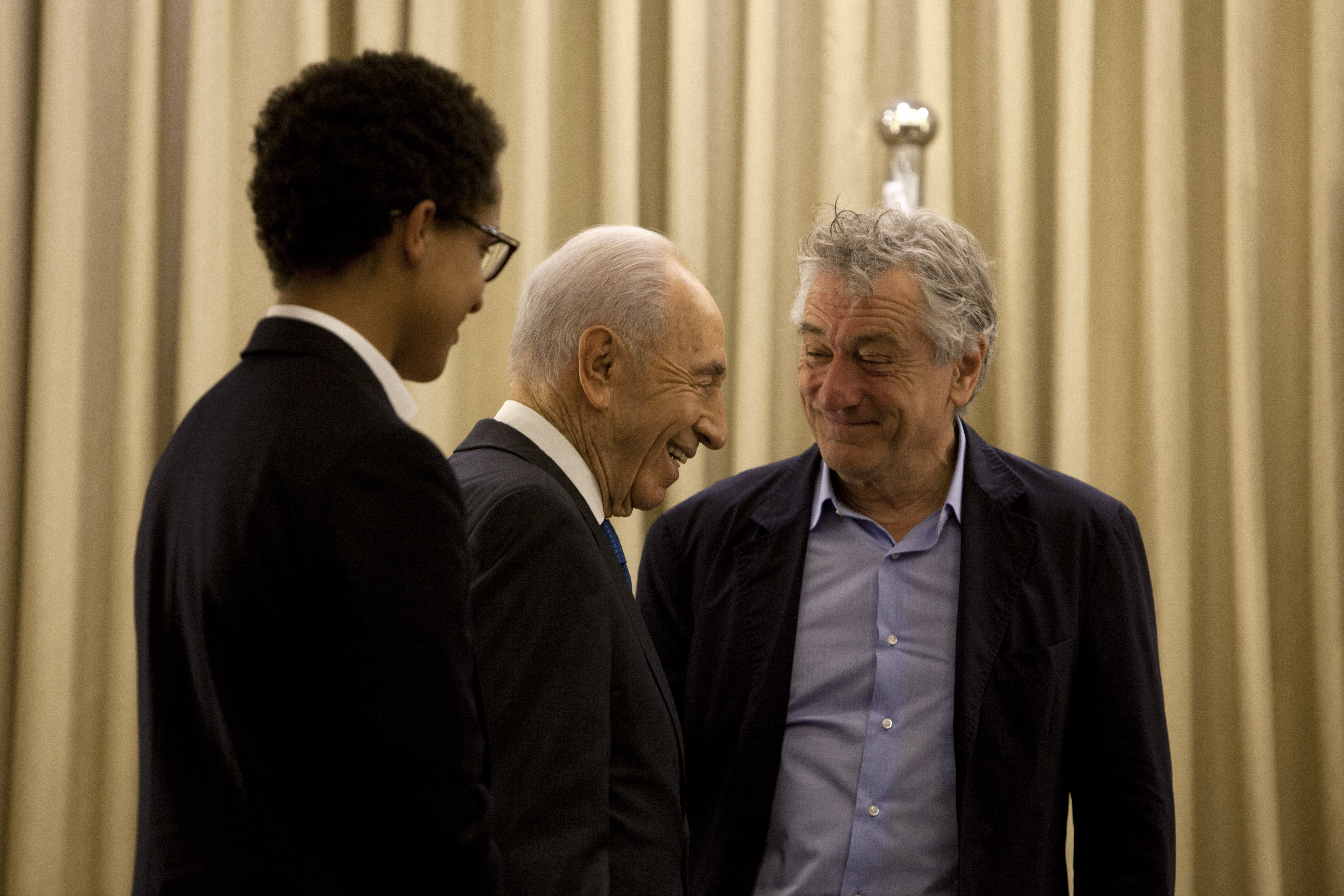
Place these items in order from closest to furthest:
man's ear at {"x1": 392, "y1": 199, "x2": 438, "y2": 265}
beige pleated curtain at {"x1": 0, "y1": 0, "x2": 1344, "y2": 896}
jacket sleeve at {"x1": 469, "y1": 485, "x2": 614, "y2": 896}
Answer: man's ear at {"x1": 392, "y1": 199, "x2": 438, "y2": 265} < jacket sleeve at {"x1": 469, "y1": 485, "x2": 614, "y2": 896} < beige pleated curtain at {"x1": 0, "y1": 0, "x2": 1344, "y2": 896}

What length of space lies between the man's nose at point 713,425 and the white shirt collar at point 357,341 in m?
0.58

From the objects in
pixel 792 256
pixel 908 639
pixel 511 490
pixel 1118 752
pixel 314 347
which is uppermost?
pixel 792 256

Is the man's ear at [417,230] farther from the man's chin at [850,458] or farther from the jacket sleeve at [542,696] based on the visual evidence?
the man's chin at [850,458]

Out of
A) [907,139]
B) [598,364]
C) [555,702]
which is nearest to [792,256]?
[907,139]

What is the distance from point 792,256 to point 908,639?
54.0 inches

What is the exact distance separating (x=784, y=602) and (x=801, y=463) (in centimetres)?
27

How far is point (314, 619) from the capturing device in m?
0.83

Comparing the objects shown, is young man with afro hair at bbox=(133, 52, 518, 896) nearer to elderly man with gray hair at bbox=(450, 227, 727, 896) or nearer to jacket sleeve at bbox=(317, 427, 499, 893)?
jacket sleeve at bbox=(317, 427, 499, 893)

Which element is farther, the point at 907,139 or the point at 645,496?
the point at 907,139

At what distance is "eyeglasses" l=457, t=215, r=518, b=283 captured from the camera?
979 millimetres

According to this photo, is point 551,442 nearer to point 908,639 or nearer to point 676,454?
point 676,454

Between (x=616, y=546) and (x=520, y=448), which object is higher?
(x=520, y=448)

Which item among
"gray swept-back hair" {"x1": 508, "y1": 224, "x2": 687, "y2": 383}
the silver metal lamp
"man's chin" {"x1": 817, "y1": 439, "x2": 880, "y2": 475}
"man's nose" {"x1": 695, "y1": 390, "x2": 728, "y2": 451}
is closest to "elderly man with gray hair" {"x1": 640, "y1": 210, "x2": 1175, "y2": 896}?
"man's chin" {"x1": 817, "y1": 439, "x2": 880, "y2": 475}

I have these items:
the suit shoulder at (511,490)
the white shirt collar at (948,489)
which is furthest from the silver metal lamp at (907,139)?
the suit shoulder at (511,490)
